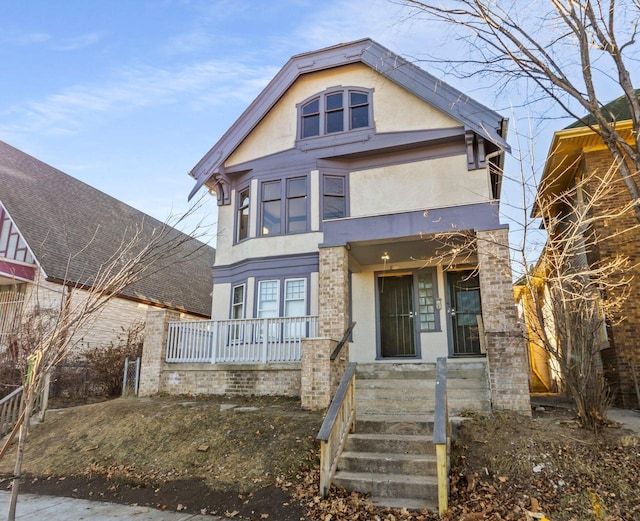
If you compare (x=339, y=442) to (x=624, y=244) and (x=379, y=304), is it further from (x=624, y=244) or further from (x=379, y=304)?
(x=624, y=244)

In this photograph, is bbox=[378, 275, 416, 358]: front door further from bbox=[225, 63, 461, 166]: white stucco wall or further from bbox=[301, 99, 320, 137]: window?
bbox=[301, 99, 320, 137]: window

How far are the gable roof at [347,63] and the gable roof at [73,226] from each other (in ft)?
9.58

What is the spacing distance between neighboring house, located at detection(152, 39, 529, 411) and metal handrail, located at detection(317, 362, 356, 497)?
2698 millimetres

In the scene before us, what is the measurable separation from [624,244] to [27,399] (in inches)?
454

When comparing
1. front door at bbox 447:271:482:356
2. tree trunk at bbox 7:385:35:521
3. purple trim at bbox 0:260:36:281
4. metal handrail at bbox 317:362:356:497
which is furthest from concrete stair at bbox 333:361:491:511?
purple trim at bbox 0:260:36:281

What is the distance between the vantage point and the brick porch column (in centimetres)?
861

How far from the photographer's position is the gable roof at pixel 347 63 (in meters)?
11.0

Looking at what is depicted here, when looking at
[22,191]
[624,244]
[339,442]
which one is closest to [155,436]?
[339,442]

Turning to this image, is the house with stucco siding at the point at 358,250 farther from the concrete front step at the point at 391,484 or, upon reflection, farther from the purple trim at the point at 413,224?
the concrete front step at the point at 391,484

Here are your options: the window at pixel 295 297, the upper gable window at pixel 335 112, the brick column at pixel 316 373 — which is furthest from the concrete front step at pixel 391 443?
the upper gable window at pixel 335 112

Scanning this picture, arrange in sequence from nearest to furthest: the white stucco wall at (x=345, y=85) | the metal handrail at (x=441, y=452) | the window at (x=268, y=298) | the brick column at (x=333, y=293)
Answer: the metal handrail at (x=441, y=452)
the brick column at (x=333, y=293)
the white stucco wall at (x=345, y=85)
the window at (x=268, y=298)

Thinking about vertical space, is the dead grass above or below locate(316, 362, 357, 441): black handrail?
below

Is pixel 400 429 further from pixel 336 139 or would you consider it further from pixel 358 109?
pixel 358 109

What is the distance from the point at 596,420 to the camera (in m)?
6.55
